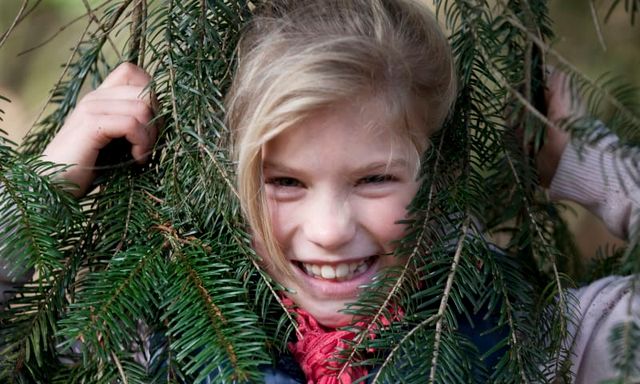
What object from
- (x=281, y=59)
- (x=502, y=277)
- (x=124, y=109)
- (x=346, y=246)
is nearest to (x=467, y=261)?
(x=502, y=277)

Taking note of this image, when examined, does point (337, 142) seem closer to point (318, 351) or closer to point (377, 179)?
Answer: point (377, 179)

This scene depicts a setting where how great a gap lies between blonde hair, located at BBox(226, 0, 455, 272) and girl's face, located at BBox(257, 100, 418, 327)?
0.02 meters

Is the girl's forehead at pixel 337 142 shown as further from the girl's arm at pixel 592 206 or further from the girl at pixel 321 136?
the girl's arm at pixel 592 206

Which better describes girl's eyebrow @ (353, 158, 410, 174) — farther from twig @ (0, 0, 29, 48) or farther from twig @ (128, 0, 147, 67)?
twig @ (0, 0, 29, 48)

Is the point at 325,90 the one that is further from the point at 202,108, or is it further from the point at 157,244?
the point at 157,244

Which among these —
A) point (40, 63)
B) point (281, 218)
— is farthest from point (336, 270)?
point (40, 63)

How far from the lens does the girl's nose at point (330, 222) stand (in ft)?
3.20

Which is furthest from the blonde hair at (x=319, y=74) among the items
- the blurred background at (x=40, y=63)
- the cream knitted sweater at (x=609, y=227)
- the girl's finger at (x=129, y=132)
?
the blurred background at (x=40, y=63)

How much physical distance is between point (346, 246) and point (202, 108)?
10.4 inches

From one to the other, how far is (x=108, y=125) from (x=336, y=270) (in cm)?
36

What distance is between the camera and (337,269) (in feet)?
3.40

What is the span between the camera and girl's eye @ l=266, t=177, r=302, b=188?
3.30ft

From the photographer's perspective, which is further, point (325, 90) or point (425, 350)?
point (325, 90)

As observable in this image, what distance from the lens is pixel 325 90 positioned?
951 millimetres
